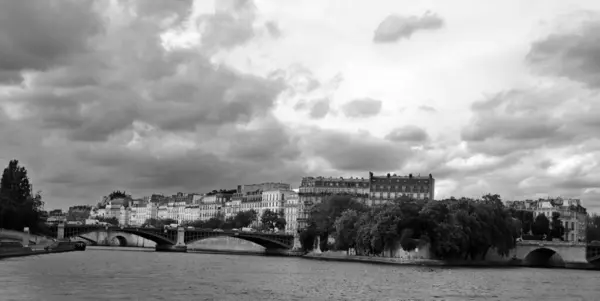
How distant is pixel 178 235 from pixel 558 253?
67905 millimetres

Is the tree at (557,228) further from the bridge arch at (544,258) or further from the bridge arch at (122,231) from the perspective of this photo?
the bridge arch at (122,231)

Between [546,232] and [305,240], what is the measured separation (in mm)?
56088

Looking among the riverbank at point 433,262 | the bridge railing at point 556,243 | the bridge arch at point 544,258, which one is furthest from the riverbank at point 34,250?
the bridge arch at point 544,258

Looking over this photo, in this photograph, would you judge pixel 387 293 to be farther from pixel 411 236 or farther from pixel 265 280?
pixel 411 236

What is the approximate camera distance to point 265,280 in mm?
76938

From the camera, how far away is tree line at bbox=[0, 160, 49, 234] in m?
128

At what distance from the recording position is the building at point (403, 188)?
19512 centimetres

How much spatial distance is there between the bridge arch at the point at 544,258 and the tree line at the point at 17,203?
248 feet

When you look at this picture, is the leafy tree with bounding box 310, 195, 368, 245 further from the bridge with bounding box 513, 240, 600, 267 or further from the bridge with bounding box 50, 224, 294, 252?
the bridge with bounding box 513, 240, 600, 267

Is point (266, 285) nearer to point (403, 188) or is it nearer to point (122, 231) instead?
point (122, 231)

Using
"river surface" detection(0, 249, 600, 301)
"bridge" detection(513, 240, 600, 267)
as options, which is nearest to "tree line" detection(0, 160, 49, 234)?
"river surface" detection(0, 249, 600, 301)

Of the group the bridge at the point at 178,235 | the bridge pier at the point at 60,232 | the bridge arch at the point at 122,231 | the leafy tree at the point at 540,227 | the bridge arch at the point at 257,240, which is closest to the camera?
the bridge arch at the point at 122,231

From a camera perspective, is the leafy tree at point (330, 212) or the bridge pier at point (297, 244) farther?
the bridge pier at point (297, 244)

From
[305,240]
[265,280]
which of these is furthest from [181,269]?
[305,240]
